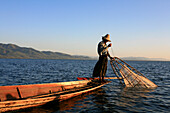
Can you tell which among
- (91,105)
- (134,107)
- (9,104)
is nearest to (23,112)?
(9,104)

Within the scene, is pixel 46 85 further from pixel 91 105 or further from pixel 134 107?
pixel 134 107

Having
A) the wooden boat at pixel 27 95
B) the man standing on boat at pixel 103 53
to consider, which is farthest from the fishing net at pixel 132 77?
the wooden boat at pixel 27 95

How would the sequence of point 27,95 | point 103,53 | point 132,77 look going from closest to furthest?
point 27,95 < point 103,53 < point 132,77

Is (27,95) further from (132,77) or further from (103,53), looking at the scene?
(132,77)

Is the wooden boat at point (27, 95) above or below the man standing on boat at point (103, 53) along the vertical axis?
below

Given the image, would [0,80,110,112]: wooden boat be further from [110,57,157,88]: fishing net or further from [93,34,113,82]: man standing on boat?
[110,57,157,88]: fishing net

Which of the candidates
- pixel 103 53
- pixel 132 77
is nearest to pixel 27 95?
pixel 103 53

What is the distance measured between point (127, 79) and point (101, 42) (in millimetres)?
5702

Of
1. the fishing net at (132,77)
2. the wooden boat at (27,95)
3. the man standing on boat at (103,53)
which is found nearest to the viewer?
the wooden boat at (27,95)

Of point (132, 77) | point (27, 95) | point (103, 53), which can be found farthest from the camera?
point (132, 77)

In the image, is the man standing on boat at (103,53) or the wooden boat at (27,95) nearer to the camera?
the wooden boat at (27,95)

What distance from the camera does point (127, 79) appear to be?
15.6 meters

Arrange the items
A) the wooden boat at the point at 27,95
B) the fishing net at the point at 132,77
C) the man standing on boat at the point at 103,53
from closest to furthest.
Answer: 1. the wooden boat at the point at 27,95
2. the man standing on boat at the point at 103,53
3. the fishing net at the point at 132,77

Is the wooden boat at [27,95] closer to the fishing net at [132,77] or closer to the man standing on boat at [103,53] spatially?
the man standing on boat at [103,53]
